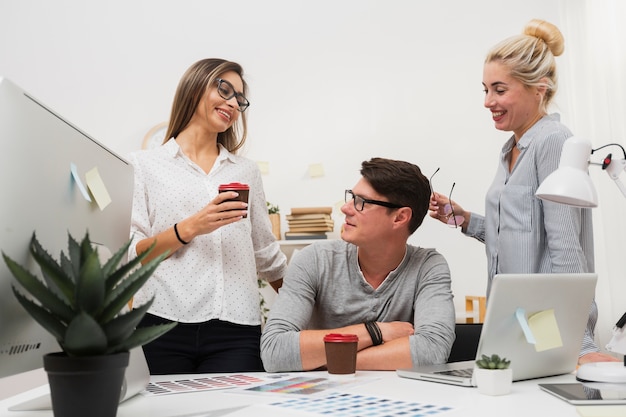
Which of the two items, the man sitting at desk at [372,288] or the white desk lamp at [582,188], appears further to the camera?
the man sitting at desk at [372,288]

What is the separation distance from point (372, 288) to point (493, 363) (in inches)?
29.7

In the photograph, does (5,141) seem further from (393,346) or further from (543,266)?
(543,266)

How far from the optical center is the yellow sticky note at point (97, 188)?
4.22 ft

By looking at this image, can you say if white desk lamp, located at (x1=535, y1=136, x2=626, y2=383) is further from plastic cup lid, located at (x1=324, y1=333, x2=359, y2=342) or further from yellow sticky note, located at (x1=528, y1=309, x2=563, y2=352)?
plastic cup lid, located at (x1=324, y1=333, x2=359, y2=342)

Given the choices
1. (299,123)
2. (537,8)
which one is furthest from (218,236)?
(537,8)

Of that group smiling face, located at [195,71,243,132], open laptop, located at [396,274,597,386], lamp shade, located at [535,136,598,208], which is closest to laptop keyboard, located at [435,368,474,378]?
open laptop, located at [396,274,597,386]

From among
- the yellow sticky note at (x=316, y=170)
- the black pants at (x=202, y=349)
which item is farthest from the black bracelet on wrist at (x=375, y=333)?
the yellow sticky note at (x=316, y=170)

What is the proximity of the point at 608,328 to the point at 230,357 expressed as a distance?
2247 millimetres

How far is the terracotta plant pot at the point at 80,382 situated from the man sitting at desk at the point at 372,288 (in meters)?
0.86

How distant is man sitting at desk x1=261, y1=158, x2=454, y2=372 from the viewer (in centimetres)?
188

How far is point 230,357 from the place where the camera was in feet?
7.00

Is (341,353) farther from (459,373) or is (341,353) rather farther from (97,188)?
(97,188)

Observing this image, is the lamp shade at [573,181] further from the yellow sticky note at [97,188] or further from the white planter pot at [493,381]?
the yellow sticky note at [97,188]

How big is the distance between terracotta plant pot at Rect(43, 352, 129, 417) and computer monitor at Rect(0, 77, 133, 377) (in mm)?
89
